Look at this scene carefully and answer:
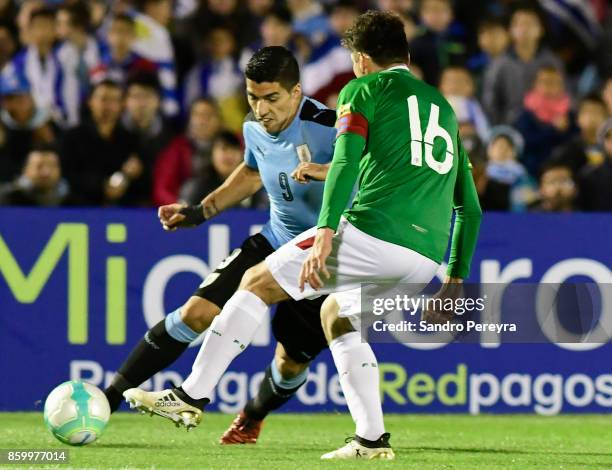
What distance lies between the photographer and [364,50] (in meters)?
6.46

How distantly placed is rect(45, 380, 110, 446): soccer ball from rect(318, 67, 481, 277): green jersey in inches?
62.8

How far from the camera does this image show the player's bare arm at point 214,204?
744 cm

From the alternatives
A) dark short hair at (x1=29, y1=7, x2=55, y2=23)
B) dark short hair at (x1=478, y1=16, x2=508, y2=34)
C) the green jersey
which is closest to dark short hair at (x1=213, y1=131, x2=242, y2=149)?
dark short hair at (x1=29, y1=7, x2=55, y2=23)

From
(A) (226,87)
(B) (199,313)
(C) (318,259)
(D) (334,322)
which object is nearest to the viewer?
(C) (318,259)

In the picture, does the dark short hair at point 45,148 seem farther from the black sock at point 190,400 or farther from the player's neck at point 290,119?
the black sock at point 190,400

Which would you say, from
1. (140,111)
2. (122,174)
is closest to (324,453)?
(122,174)

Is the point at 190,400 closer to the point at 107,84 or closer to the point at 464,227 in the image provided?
the point at 464,227

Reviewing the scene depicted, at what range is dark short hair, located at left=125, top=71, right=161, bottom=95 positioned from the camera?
1209cm

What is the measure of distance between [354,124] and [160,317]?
3886 millimetres

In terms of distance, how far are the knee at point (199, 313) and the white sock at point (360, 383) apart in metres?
0.90

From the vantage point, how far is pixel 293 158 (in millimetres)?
7258

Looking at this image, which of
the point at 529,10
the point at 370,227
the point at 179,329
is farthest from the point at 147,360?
the point at 529,10

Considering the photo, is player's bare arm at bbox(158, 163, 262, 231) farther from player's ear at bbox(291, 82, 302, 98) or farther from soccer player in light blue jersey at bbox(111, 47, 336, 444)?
player's ear at bbox(291, 82, 302, 98)

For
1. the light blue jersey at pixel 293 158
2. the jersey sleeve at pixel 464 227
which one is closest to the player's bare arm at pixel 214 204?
the light blue jersey at pixel 293 158
